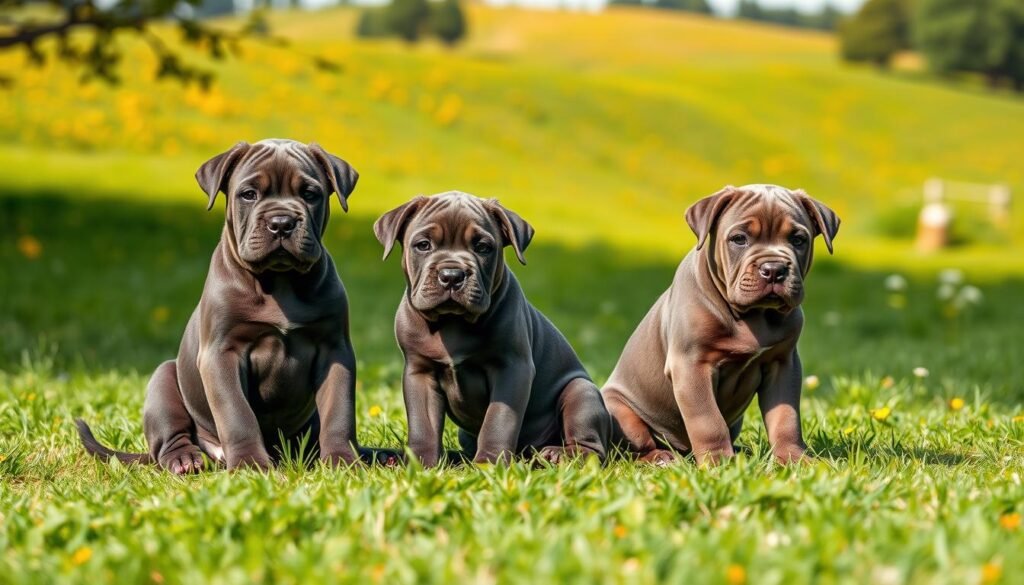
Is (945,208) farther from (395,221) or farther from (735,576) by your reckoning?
(735,576)

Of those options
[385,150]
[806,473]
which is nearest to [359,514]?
[806,473]

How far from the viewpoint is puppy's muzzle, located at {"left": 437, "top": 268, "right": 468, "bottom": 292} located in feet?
16.9

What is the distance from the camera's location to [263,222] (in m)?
5.22

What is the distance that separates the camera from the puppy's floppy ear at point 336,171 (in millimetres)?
5508

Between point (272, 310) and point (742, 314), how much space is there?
6.90 feet

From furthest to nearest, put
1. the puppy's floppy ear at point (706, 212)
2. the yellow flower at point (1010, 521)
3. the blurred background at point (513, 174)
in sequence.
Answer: the blurred background at point (513, 174) → the puppy's floppy ear at point (706, 212) → the yellow flower at point (1010, 521)

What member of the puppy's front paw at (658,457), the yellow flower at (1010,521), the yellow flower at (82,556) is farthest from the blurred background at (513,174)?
the yellow flower at (82,556)

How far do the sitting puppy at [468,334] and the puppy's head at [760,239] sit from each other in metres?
0.84

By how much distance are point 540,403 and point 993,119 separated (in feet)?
151

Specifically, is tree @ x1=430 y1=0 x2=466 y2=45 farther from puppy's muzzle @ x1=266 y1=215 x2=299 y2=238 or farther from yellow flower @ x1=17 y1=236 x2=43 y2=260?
puppy's muzzle @ x1=266 y1=215 x2=299 y2=238

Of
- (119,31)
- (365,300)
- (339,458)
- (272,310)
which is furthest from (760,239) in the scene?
(119,31)

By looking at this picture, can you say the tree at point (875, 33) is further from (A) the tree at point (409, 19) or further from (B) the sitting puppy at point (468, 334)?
(B) the sitting puppy at point (468, 334)

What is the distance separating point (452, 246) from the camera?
17.5 feet

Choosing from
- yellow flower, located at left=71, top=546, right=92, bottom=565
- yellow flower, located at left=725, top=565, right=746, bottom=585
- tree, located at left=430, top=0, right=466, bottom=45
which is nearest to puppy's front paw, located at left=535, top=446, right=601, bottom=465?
yellow flower, located at left=725, top=565, right=746, bottom=585
